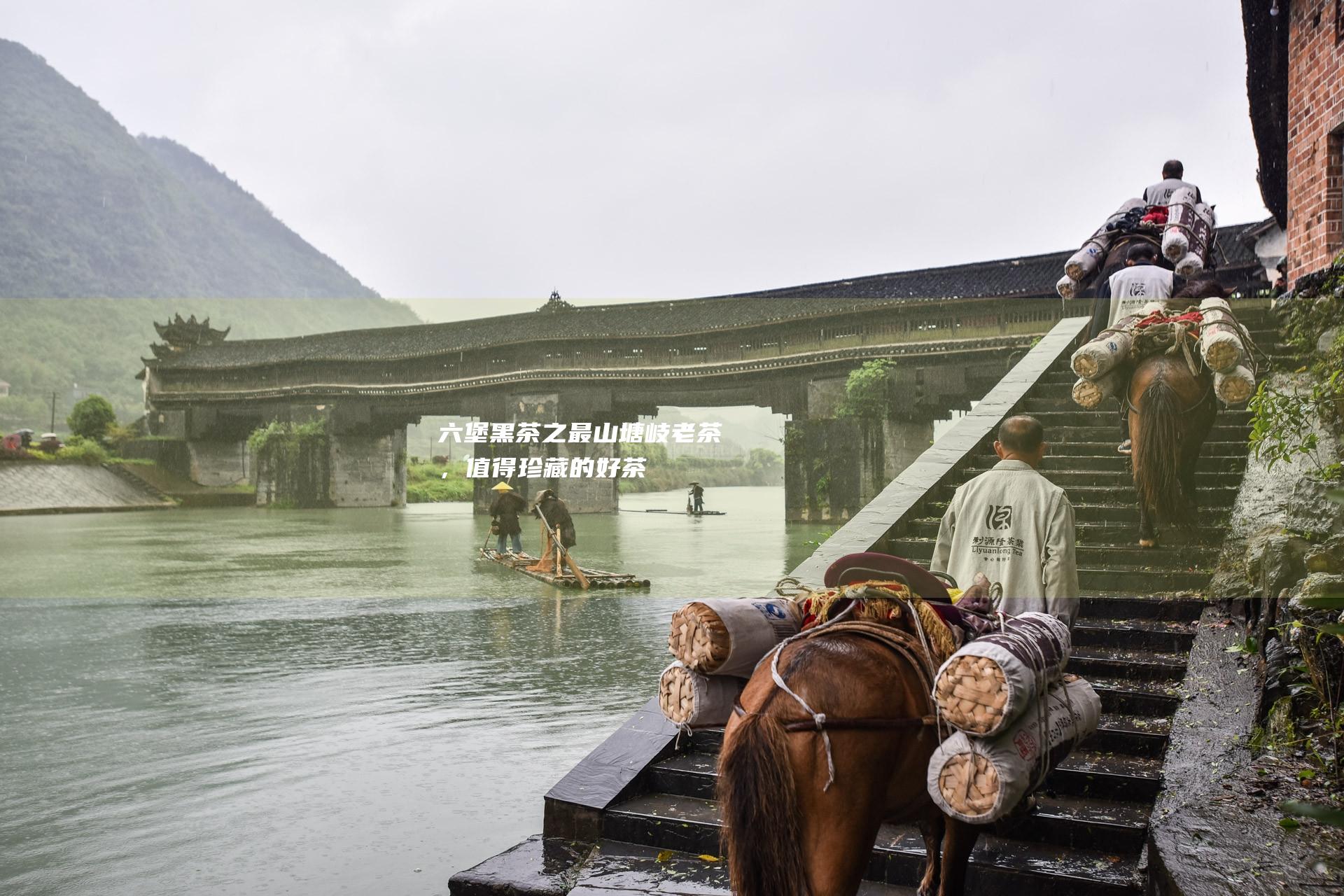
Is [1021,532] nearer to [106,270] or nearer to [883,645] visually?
[883,645]

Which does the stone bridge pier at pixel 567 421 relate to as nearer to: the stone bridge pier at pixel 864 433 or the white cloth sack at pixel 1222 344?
the stone bridge pier at pixel 864 433

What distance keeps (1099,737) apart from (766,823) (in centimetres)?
228

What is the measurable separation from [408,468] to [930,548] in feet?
90.3

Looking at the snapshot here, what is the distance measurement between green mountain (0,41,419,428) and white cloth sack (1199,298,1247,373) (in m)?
25.1

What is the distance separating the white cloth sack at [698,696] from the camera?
2.55m

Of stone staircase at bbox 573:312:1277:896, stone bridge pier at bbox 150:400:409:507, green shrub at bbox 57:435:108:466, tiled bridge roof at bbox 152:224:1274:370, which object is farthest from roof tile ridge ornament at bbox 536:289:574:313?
stone staircase at bbox 573:312:1277:896

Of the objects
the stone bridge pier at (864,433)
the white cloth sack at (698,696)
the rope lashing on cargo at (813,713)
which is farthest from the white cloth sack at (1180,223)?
the stone bridge pier at (864,433)

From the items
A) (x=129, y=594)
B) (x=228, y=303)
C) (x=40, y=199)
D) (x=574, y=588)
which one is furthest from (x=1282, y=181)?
(x=40, y=199)

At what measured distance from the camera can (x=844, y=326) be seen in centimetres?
1959

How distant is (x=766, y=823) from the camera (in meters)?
2.03

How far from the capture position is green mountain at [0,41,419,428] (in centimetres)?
3409

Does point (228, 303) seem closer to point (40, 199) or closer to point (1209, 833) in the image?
point (40, 199)

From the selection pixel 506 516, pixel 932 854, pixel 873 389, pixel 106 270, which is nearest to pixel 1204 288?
pixel 932 854

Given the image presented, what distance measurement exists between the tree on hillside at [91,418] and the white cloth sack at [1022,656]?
32.5m
